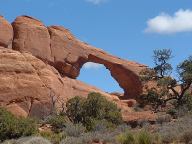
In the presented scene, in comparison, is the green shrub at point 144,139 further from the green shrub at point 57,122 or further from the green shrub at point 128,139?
the green shrub at point 57,122

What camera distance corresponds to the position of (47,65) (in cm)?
4784

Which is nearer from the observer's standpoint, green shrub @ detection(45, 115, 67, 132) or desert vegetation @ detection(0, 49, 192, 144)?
desert vegetation @ detection(0, 49, 192, 144)

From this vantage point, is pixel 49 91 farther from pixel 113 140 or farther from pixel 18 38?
pixel 113 140

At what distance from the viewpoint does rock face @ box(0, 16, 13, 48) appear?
149 ft

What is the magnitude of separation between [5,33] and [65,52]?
7.57 metres

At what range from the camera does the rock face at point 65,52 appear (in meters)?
47.6

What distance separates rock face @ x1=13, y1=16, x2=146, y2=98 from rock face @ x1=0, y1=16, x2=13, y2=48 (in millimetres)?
877

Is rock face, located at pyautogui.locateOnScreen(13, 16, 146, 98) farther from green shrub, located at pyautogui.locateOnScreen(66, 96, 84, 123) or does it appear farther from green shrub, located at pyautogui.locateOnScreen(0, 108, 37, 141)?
green shrub, located at pyautogui.locateOnScreen(0, 108, 37, 141)

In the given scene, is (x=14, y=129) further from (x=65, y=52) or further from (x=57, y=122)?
(x=65, y=52)

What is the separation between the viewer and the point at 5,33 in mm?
45969

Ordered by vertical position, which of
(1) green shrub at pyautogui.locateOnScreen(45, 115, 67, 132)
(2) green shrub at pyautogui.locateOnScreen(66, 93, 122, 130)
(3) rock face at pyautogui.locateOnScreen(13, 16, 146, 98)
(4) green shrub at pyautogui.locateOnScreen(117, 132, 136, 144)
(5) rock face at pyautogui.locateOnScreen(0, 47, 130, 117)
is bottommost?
(4) green shrub at pyautogui.locateOnScreen(117, 132, 136, 144)

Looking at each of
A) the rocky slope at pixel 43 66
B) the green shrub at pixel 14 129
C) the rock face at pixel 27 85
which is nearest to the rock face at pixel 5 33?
the rocky slope at pixel 43 66

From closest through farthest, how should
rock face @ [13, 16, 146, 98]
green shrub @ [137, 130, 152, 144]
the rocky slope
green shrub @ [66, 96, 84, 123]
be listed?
1. green shrub @ [137, 130, 152, 144]
2. green shrub @ [66, 96, 84, 123]
3. the rocky slope
4. rock face @ [13, 16, 146, 98]

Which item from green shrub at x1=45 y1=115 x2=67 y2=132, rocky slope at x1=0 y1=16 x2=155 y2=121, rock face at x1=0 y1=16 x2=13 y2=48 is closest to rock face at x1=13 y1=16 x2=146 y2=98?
rocky slope at x1=0 y1=16 x2=155 y2=121
